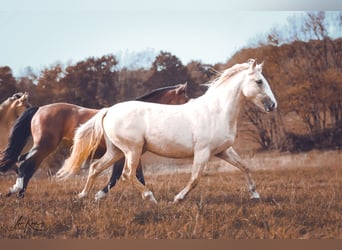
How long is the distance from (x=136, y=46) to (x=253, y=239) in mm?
1426

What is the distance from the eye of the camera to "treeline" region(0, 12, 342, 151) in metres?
2.53

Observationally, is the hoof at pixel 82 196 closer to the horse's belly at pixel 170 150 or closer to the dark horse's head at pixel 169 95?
the horse's belly at pixel 170 150

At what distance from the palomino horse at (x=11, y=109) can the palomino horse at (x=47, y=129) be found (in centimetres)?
5

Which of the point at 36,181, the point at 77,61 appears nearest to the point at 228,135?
the point at 77,61

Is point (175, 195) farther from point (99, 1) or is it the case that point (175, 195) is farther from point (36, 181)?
point (99, 1)

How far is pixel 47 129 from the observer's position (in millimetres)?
2584

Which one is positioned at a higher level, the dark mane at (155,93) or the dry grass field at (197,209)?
the dark mane at (155,93)

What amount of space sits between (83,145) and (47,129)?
0.93 ft

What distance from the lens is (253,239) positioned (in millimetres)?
2336

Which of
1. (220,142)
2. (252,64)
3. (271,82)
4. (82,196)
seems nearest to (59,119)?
(82,196)

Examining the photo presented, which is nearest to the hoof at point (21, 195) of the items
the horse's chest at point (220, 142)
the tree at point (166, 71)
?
the tree at point (166, 71)

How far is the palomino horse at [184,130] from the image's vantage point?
96.7 inches

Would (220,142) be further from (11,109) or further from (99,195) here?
(11,109)

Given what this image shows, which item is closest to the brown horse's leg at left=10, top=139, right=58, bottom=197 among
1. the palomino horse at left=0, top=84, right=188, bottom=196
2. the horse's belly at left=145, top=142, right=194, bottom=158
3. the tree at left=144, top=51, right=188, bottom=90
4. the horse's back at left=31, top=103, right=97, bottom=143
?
the palomino horse at left=0, top=84, right=188, bottom=196
